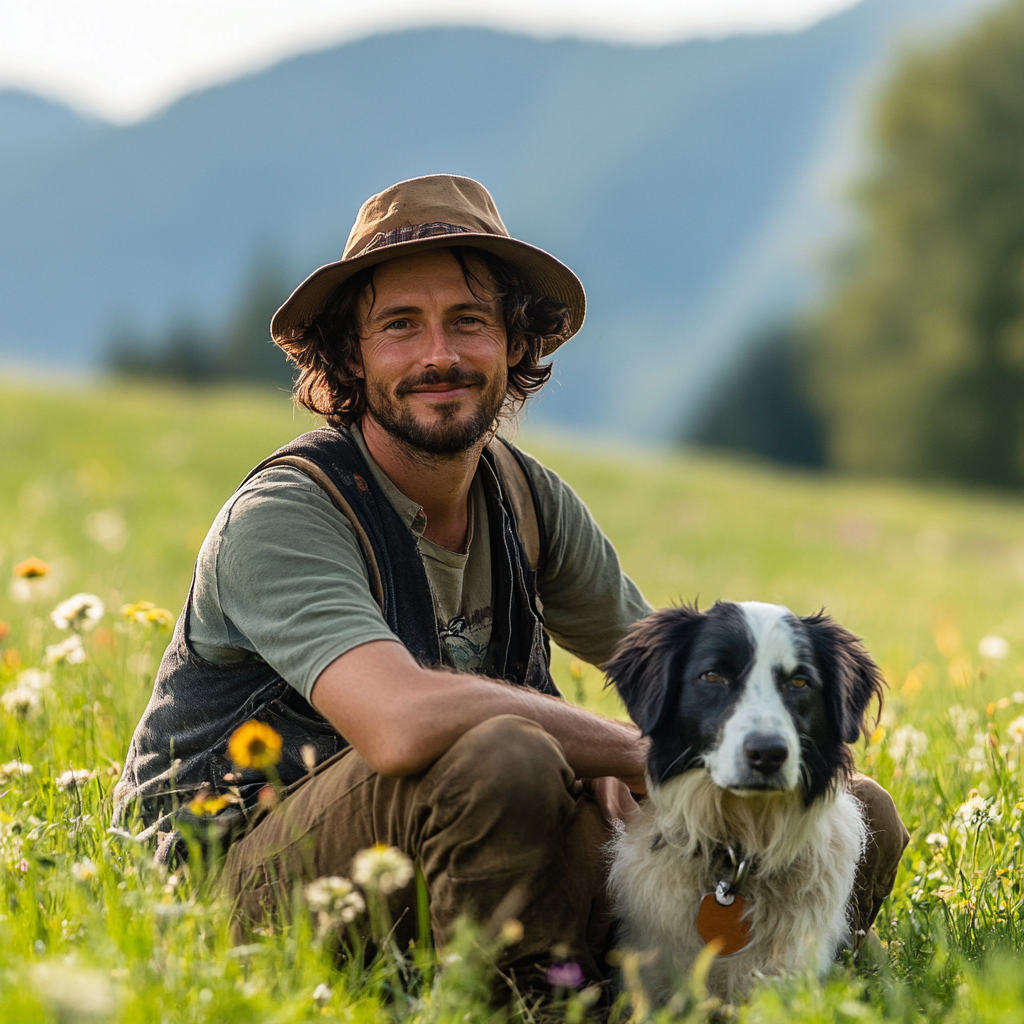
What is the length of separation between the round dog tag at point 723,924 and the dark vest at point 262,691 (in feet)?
3.20

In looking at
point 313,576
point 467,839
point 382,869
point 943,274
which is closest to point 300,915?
point 382,869

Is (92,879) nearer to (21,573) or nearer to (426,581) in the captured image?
(426,581)

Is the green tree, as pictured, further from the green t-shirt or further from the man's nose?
the man's nose

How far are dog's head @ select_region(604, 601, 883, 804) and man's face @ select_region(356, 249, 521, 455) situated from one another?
871 millimetres

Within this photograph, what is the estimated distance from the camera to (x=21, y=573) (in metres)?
3.89

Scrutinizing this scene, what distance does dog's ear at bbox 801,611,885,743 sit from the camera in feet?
9.64

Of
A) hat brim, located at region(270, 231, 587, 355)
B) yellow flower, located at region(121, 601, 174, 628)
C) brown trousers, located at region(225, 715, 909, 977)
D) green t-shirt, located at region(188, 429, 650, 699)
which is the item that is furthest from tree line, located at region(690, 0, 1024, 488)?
brown trousers, located at region(225, 715, 909, 977)

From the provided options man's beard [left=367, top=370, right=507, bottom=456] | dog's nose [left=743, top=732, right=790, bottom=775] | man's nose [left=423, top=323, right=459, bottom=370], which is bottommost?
dog's nose [left=743, top=732, right=790, bottom=775]

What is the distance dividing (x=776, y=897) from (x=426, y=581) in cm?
126

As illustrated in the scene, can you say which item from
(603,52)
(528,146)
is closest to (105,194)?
(528,146)

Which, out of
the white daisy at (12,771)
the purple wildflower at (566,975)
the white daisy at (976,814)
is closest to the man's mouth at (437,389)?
the white daisy at (12,771)

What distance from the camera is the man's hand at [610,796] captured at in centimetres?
322

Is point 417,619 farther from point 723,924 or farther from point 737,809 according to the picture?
point 723,924

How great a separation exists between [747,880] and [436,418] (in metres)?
1.55
